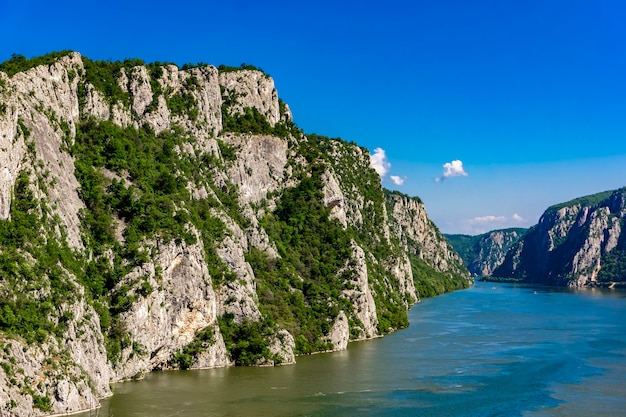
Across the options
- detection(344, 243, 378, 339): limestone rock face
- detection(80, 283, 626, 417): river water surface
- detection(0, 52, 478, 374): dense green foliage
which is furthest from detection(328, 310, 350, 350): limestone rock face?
detection(344, 243, 378, 339): limestone rock face

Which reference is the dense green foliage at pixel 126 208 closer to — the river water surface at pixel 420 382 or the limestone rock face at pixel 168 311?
the limestone rock face at pixel 168 311

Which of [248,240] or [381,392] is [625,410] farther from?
[248,240]

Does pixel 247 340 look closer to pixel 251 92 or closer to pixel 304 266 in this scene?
pixel 304 266

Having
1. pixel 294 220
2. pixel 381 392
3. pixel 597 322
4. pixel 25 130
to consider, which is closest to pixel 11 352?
pixel 25 130

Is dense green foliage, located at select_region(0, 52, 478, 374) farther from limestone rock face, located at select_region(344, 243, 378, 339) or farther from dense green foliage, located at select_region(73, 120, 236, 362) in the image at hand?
limestone rock face, located at select_region(344, 243, 378, 339)

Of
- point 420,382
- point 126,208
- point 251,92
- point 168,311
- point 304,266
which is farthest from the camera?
point 251,92

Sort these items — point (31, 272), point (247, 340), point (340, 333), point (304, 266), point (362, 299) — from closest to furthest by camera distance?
point (31, 272) → point (247, 340) → point (340, 333) → point (362, 299) → point (304, 266)

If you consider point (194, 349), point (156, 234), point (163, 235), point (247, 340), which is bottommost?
point (194, 349)

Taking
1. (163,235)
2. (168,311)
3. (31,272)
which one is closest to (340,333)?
(168,311)
